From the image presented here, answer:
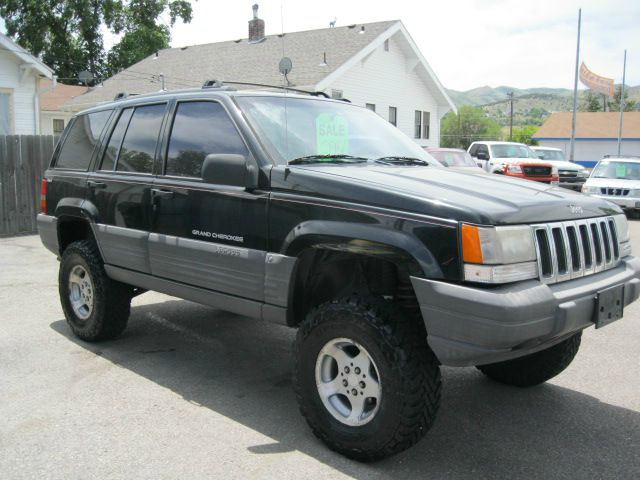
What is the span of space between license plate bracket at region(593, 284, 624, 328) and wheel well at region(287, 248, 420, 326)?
0.95 m

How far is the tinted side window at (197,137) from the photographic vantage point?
4215 mm

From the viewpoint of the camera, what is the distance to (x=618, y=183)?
1698 centimetres

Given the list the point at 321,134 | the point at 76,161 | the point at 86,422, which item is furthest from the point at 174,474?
the point at 76,161

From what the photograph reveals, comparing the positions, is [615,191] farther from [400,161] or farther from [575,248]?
[575,248]

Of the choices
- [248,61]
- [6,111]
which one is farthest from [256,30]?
[6,111]

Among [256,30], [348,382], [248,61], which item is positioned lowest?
[348,382]

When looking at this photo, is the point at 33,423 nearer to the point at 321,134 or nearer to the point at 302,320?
the point at 302,320

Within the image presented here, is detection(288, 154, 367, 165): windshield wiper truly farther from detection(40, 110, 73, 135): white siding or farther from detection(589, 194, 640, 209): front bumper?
detection(40, 110, 73, 135): white siding

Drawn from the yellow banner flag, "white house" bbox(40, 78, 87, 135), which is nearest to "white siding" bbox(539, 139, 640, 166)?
the yellow banner flag

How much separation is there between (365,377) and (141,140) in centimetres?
271

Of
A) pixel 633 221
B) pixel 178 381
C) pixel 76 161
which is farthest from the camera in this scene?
pixel 633 221

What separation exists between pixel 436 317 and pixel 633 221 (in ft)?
51.7

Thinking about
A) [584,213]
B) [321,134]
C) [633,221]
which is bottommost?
[633,221]

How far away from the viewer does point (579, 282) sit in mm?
3402
